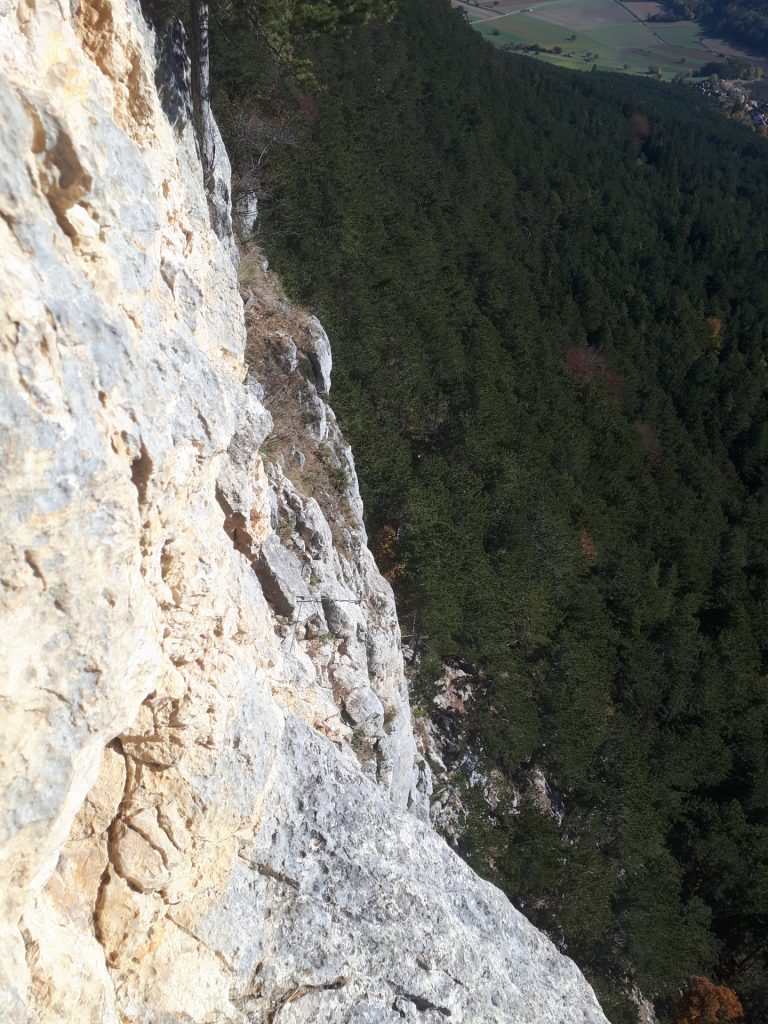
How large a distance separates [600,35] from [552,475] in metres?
110

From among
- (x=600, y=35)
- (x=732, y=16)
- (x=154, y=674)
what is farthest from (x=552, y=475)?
(x=732, y=16)

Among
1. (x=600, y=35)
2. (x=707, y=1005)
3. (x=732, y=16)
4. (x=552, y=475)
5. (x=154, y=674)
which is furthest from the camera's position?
(x=732, y=16)

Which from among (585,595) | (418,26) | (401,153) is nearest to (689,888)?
(585,595)

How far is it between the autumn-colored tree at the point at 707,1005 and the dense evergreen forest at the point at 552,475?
0.40 feet

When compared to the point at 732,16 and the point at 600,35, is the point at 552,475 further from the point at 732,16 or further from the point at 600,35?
the point at 732,16

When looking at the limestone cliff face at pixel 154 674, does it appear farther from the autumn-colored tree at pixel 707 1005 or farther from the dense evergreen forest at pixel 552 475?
the autumn-colored tree at pixel 707 1005

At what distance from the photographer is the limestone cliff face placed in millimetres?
4391

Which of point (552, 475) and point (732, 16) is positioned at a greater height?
point (732, 16)

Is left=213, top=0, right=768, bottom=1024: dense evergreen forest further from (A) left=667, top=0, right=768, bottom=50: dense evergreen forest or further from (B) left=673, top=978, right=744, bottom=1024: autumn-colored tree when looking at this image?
(A) left=667, top=0, right=768, bottom=50: dense evergreen forest

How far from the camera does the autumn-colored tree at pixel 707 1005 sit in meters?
21.9

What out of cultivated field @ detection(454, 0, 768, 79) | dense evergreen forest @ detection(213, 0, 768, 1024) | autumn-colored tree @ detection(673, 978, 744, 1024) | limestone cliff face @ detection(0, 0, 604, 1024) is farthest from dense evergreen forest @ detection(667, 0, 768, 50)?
limestone cliff face @ detection(0, 0, 604, 1024)

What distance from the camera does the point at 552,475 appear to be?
3034cm

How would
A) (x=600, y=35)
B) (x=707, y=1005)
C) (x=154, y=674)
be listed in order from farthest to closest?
1. (x=600, y=35)
2. (x=707, y=1005)
3. (x=154, y=674)

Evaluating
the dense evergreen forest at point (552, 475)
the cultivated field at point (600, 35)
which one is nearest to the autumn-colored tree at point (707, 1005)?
the dense evergreen forest at point (552, 475)
